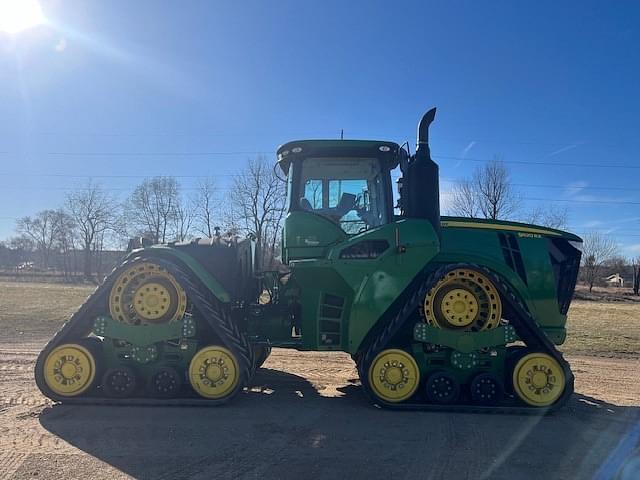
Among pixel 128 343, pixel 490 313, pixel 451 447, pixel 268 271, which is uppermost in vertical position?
pixel 268 271

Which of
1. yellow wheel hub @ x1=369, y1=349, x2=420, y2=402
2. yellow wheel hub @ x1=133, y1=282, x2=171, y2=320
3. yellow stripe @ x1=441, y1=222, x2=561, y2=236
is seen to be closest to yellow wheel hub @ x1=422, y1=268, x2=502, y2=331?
yellow wheel hub @ x1=369, y1=349, x2=420, y2=402

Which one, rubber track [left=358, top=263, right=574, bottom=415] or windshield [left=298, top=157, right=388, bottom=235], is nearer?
rubber track [left=358, top=263, right=574, bottom=415]

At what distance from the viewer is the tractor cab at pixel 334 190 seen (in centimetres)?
604

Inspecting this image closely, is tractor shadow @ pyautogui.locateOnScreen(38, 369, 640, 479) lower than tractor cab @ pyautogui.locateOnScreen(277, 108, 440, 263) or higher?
lower

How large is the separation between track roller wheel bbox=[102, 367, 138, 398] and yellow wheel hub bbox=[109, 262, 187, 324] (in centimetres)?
58

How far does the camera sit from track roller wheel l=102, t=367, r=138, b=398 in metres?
5.57

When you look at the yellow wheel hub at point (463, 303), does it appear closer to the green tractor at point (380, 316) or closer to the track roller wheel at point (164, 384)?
the green tractor at point (380, 316)

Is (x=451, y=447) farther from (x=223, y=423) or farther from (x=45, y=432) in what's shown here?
(x=45, y=432)

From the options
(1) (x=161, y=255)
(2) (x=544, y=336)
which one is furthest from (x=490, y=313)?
(1) (x=161, y=255)

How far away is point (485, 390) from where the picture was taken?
5.49 m

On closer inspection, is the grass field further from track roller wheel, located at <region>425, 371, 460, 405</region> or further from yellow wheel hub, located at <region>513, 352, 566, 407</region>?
track roller wheel, located at <region>425, 371, 460, 405</region>

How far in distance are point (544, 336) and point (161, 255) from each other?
14.6ft

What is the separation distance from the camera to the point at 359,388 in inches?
261

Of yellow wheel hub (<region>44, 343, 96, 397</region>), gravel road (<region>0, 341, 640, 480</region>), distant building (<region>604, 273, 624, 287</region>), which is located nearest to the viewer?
gravel road (<region>0, 341, 640, 480</region>)
